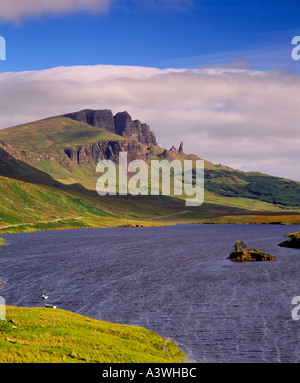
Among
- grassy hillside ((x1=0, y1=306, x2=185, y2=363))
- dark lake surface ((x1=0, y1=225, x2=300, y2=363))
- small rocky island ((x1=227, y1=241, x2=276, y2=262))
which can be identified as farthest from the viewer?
small rocky island ((x1=227, y1=241, x2=276, y2=262))

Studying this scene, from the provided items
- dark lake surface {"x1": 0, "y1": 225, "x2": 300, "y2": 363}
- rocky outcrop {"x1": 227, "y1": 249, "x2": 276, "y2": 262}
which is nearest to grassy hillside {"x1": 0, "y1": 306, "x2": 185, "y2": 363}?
dark lake surface {"x1": 0, "y1": 225, "x2": 300, "y2": 363}

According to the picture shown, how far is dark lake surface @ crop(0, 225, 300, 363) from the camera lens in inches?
2317

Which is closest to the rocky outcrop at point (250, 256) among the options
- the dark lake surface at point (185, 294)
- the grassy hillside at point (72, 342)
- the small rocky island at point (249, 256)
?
the small rocky island at point (249, 256)

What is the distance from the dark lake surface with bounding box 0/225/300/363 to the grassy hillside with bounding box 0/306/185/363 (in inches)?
209

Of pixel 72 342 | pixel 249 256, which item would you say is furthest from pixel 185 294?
pixel 249 256

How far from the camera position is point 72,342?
4659 cm

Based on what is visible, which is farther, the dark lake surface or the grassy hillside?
the dark lake surface

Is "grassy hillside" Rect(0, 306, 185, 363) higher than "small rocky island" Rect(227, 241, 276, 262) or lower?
higher

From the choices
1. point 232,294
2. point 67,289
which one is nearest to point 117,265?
point 67,289

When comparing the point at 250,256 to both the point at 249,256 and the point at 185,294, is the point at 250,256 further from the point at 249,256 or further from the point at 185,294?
the point at 185,294

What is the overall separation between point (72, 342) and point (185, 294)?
160 feet

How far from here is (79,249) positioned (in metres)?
197

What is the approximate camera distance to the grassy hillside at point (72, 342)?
40.1 metres

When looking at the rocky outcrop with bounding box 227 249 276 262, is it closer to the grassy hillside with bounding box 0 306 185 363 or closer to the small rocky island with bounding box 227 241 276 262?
the small rocky island with bounding box 227 241 276 262
